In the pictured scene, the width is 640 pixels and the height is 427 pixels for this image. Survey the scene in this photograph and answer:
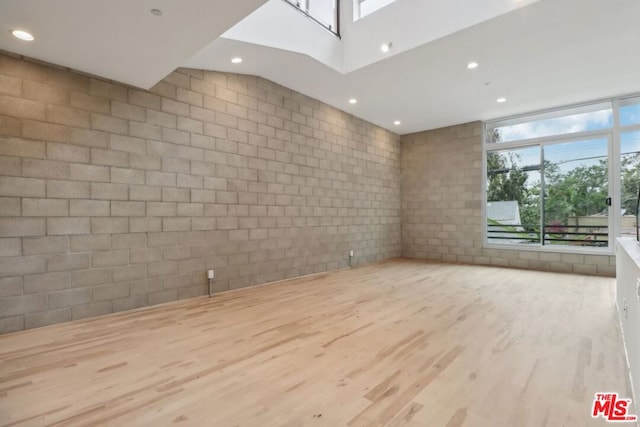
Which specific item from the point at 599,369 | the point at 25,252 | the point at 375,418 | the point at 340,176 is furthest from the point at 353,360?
the point at 340,176

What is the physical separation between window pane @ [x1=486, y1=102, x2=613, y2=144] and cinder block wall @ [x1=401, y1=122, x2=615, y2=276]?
458 mm

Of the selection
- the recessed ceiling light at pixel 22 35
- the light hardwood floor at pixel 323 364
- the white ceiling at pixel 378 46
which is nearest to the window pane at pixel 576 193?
the white ceiling at pixel 378 46

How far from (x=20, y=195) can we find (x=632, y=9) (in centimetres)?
627

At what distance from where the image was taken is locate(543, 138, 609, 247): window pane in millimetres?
5387

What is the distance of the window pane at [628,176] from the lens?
509cm

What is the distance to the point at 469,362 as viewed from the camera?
2178mm

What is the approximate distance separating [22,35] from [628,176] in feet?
27.0

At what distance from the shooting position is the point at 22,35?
99.7 inches

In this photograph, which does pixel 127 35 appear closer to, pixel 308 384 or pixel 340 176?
pixel 308 384

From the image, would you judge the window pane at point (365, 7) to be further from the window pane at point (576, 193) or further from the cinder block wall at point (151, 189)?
the window pane at point (576, 193)

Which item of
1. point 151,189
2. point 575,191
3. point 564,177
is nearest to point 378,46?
point 151,189

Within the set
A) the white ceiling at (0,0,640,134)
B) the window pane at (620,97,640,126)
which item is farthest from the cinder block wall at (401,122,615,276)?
the window pane at (620,97,640,126)

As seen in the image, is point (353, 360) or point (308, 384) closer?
point (308, 384)

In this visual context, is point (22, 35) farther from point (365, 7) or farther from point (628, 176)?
point (628, 176)
